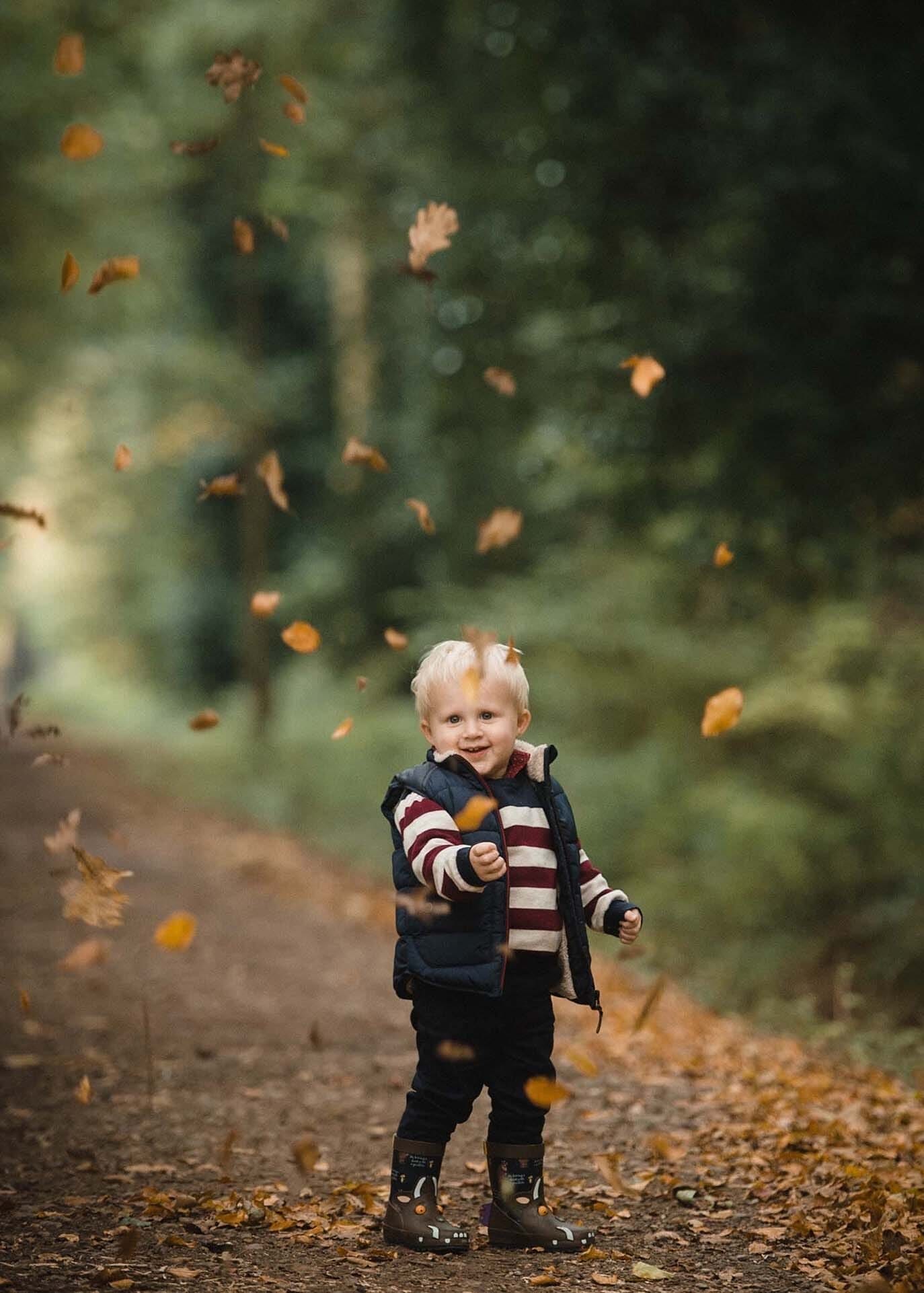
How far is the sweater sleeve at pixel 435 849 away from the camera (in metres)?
2.88

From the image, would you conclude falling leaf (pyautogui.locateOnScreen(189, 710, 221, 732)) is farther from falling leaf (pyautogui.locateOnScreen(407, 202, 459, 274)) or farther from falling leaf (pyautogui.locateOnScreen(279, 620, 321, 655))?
falling leaf (pyautogui.locateOnScreen(407, 202, 459, 274))

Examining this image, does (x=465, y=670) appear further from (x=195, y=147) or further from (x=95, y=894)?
(x=195, y=147)

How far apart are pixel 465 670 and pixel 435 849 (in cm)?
48

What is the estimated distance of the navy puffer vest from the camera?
301 centimetres

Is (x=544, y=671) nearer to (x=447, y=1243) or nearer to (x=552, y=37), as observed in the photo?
(x=552, y=37)

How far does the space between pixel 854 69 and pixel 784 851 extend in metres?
4.66

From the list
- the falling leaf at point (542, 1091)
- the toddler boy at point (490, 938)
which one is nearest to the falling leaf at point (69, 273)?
the toddler boy at point (490, 938)

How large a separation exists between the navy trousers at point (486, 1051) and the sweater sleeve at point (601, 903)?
0.16m

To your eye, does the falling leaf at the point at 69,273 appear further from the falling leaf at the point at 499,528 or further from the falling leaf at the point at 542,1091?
the falling leaf at the point at 542,1091

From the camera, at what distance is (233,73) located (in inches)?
142

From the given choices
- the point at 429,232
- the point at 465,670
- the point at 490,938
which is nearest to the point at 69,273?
the point at 429,232

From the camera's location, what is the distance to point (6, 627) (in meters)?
48.9

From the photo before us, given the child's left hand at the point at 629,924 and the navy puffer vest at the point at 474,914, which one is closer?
the navy puffer vest at the point at 474,914

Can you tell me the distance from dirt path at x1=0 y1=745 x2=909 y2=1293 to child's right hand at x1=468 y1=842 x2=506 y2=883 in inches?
39.4
